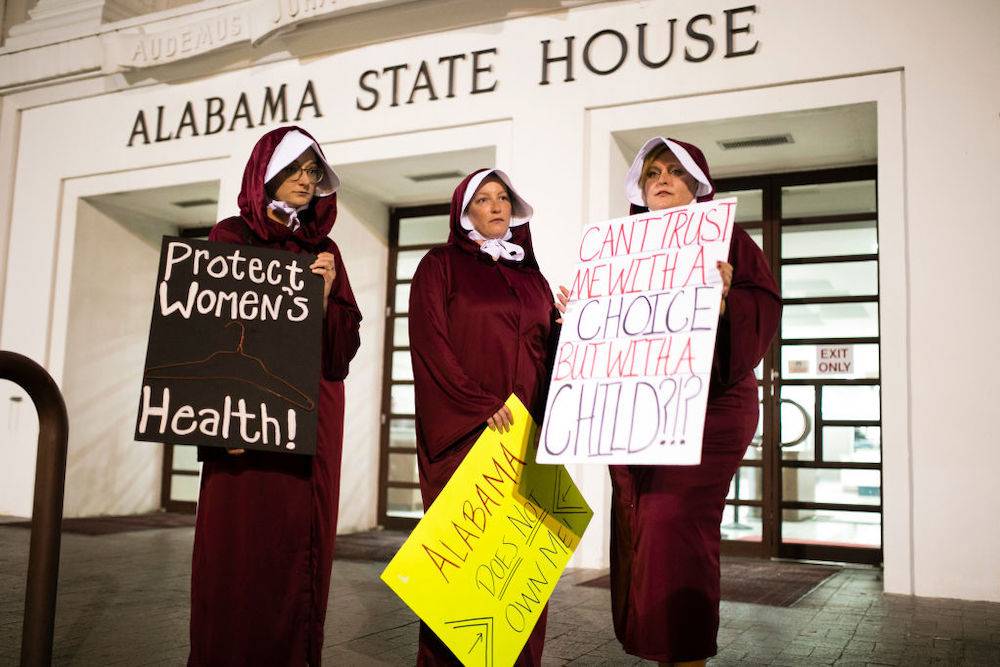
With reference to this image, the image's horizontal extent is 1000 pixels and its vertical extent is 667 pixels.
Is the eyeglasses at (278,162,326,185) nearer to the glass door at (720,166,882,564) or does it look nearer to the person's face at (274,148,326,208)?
the person's face at (274,148,326,208)

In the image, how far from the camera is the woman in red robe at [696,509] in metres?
2.60

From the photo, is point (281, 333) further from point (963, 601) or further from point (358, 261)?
point (358, 261)

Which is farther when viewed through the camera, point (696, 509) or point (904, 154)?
point (904, 154)

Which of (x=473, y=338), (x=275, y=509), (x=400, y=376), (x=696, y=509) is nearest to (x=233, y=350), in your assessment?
(x=275, y=509)

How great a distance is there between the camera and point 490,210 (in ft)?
10.2

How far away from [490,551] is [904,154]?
441 centimetres

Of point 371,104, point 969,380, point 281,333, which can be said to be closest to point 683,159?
point 281,333

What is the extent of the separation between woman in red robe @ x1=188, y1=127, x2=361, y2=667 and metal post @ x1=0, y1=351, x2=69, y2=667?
0.50m

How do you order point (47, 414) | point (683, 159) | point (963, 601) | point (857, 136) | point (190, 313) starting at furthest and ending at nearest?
point (857, 136) < point (963, 601) < point (683, 159) < point (190, 313) < point (47, 414)

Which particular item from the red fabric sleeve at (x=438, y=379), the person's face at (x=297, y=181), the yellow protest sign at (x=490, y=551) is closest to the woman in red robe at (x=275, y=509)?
the person's face at (x=297, y=181)

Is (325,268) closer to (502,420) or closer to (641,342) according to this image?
(502,420)

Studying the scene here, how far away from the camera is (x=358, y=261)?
8.42 m

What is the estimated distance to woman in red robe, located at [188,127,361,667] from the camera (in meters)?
2.65

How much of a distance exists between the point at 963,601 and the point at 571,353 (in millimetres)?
3929
